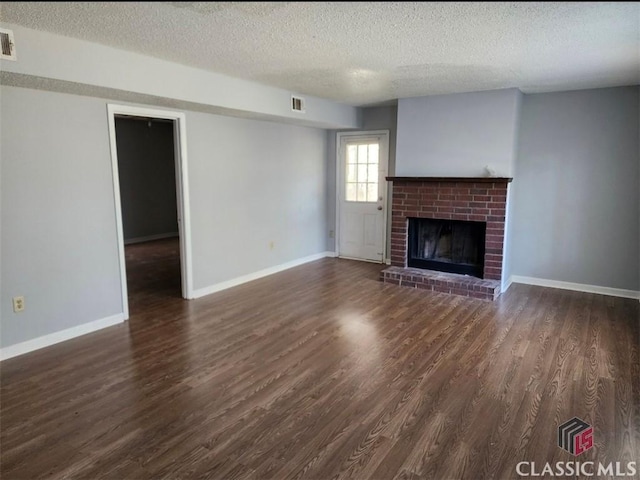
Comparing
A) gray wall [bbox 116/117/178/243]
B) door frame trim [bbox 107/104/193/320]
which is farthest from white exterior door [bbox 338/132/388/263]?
gray wall [bbox 116/117/178/243]

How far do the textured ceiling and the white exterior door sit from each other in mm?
2168

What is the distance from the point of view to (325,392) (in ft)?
9.29

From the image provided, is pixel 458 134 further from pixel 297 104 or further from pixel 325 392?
pixel 325 392

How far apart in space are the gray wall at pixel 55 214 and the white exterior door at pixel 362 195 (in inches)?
148

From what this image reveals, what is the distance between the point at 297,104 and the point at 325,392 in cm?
355

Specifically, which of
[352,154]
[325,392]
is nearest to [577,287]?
[352,154]

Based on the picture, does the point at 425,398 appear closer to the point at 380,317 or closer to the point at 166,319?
the point at 380,317

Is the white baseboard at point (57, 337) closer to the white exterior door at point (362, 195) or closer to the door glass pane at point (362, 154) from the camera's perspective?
the white exterior door at point (362, 195)

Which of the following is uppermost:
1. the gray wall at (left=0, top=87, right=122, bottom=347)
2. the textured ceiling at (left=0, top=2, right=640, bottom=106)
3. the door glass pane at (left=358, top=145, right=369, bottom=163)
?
the textured ceiling at (left=0, top=2, right=640, bottom=106)

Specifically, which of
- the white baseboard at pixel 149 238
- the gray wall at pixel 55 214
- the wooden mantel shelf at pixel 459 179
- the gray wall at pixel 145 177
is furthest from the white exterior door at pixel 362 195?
the white baseboard at pixel 149 238

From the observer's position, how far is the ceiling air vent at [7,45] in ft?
8.84

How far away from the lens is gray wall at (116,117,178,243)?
8.36 meters

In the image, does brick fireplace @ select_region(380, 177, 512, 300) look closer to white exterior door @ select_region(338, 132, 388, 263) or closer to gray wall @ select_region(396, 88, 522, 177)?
gray wall @ select_region(396, 88, 522, 177)

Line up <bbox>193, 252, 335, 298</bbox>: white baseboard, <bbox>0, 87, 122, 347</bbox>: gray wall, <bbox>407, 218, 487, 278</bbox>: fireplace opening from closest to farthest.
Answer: <bbox>0, 87, 122, 347</bbox>: gray wall, <bbox>193, 252, 335, 298</bbox>: white baseboard, <bbox>407, 218, 487, 278</bbox>: fireplace opening
